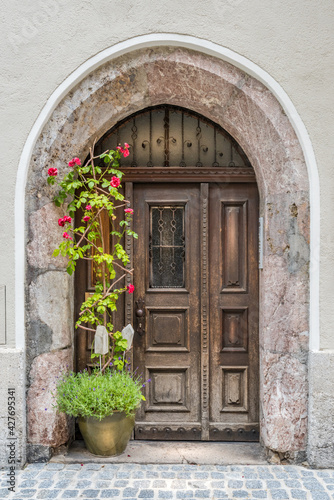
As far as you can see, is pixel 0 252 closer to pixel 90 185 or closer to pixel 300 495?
pixel 90 185

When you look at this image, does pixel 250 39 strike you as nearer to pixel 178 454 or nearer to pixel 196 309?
pixel 196 309

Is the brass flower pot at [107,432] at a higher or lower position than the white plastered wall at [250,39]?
lower

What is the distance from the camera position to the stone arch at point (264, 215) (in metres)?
3.64

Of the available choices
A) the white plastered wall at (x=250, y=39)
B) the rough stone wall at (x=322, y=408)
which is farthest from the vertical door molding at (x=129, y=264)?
the rough stone wall at (x=322, y=408)

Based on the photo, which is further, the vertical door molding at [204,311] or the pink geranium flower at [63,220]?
the vertical door molding at [204,311]

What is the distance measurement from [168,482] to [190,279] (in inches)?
63.2

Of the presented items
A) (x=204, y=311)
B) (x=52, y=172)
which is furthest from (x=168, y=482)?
(x=52, y=172)

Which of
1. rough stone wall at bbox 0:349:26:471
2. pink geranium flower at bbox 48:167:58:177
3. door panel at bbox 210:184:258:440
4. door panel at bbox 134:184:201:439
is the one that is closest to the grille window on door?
door panel at bbox 134:184:201:439

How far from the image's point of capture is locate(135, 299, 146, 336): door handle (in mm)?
4129

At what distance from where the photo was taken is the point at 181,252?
165 inches

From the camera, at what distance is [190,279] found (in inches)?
164

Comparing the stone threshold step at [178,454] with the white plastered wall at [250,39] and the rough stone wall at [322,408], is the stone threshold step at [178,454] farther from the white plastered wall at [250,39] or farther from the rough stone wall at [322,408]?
the white plastered wall at [250,39]

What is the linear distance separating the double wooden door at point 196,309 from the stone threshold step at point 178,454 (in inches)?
5.2

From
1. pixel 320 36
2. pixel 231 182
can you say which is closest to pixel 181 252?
pixel 231 182
